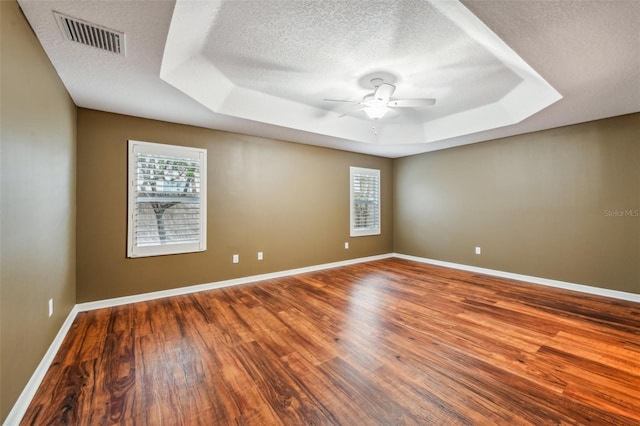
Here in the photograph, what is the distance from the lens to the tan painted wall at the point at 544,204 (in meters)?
3.53

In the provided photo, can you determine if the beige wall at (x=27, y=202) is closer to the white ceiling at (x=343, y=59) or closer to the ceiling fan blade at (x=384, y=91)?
the white ceiling at (x=343, y=59)

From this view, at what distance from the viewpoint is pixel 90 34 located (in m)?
1.88

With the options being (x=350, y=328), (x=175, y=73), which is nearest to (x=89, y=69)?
(x=175, y=73)

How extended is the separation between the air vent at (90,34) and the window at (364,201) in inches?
169

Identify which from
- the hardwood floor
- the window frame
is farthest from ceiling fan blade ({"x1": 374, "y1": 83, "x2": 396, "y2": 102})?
the window frame

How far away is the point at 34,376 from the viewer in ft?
5.85

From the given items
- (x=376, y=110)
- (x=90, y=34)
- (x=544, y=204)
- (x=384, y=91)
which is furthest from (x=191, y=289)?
(x=544, y=204)

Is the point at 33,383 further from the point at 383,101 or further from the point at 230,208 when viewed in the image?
the point at 383,101

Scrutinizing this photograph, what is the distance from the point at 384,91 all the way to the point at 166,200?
3028 mm

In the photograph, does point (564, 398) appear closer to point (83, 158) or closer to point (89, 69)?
point (89, 69)

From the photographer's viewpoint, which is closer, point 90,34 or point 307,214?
point 90,34

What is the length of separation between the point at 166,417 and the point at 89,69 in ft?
9.11

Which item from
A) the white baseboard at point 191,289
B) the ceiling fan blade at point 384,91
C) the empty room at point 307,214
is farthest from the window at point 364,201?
the ceiling fan blade at point 384,91

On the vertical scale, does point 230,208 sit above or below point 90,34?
below
